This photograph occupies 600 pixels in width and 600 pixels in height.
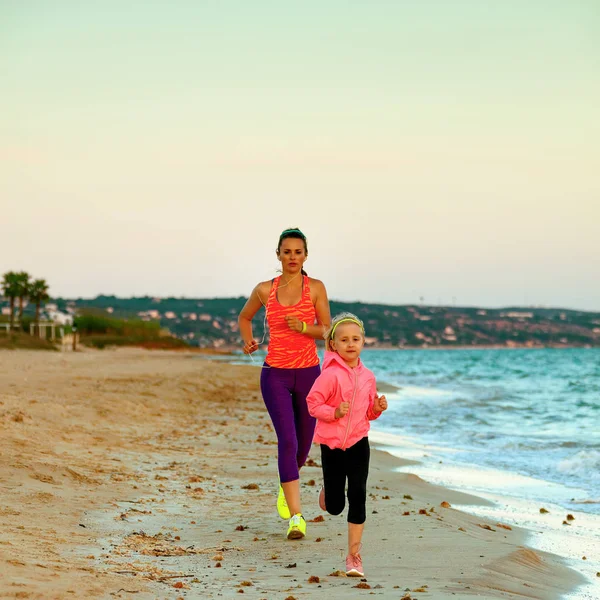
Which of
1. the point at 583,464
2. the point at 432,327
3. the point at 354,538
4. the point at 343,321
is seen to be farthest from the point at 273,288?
the point at 432,327

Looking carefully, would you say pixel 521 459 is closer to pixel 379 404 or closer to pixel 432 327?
pixel 379 404

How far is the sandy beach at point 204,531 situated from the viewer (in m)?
4.26

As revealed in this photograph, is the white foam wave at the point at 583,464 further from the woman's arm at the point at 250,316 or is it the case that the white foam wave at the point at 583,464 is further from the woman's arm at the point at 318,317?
the woman's arm at the point at 250,316

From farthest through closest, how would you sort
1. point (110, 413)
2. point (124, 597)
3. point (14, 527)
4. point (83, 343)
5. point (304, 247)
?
1. point (83, 343)
2. point (110, 413)
3. point (304, 247)
4. point (14, 527)
5. point (124, 597)

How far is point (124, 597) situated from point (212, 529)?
2.03 meters

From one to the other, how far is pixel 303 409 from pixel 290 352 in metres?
0.43

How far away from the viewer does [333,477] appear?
4.87m

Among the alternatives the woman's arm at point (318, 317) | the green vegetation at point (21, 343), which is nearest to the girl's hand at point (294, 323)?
the woman's arm at point (318, 317)

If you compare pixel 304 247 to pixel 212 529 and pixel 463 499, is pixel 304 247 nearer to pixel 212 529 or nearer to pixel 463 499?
pixel 212 529

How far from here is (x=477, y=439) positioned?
572 inches

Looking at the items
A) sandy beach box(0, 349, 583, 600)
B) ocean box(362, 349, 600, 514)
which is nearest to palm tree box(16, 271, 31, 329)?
ocean box(362, 349, 600, 514)

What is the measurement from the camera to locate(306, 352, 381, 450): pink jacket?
4.69 meters

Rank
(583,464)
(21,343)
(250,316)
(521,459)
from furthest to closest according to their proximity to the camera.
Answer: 1. (21,343)
2. (521,459)
3. (583,464)
4. (250,316)

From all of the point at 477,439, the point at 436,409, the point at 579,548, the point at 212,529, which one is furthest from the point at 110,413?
the point at 436,409
